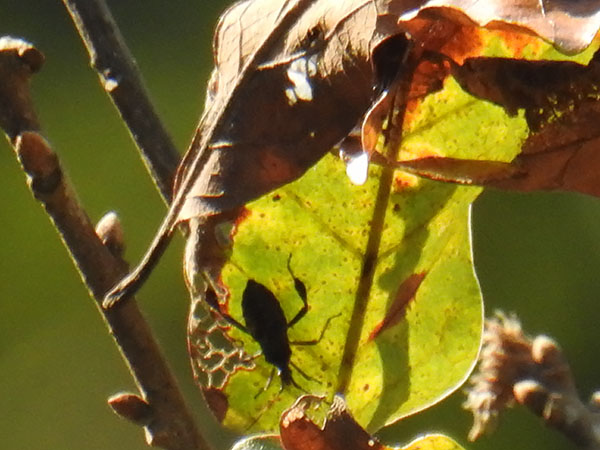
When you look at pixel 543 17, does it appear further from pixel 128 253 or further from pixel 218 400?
pixel 128 253

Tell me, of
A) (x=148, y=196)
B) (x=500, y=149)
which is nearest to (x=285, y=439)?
(x=500, y=149)

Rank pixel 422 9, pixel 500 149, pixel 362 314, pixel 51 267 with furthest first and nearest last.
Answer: pixel 51 267 < pixel 362 314 < pixel 500 149 < pixel 422 9

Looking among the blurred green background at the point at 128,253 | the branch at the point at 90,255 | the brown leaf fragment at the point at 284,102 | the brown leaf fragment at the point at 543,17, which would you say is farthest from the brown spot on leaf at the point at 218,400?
the blurred green background at the point at 128,253

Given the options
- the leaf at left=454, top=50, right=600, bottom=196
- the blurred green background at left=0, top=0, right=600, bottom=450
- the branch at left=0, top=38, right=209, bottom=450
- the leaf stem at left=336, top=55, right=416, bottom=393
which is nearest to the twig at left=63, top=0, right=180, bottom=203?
the branch at left=0, top=38, right=209, bottom=450

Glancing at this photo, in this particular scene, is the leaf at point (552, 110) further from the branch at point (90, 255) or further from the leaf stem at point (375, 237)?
the branch at point (90, 255)

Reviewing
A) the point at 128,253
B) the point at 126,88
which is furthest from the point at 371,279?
the point at 128,253

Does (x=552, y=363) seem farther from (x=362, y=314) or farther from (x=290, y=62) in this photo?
(x=290, y=62)
